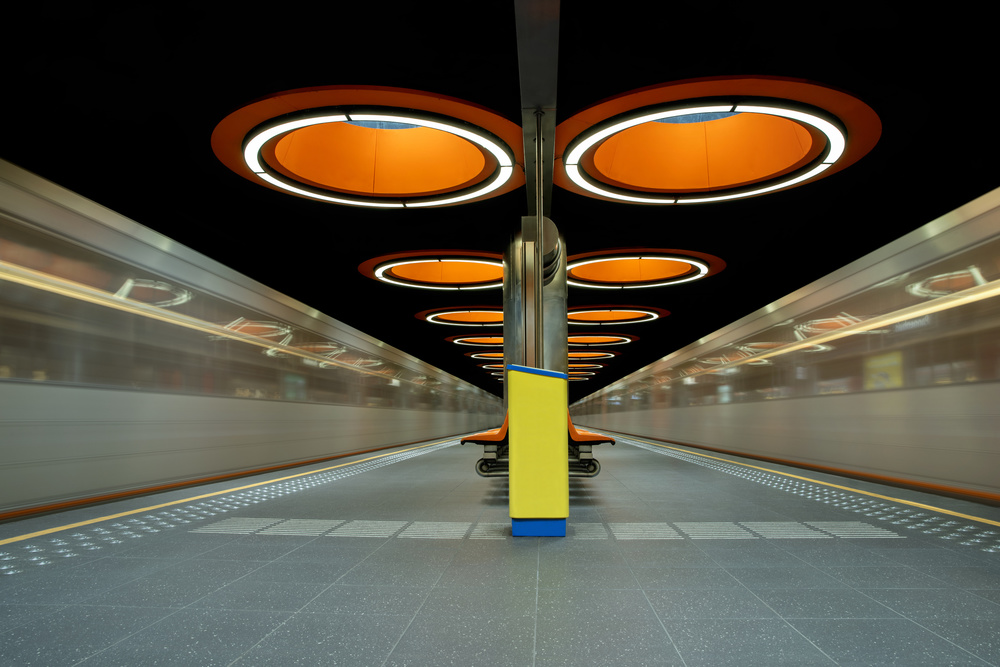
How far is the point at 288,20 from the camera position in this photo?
19.5ft

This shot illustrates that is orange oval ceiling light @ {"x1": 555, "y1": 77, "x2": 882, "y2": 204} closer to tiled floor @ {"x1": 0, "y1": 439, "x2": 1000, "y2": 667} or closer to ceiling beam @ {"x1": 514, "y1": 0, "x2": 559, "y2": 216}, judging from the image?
ceiling beam @ {"x1": 514, "y1": 0, "x2": 559, "y2": 216}

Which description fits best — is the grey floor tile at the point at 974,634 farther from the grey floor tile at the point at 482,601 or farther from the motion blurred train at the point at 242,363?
the motion blurred train at the point at 242,363

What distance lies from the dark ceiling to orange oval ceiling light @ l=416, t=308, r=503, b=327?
10976 mm

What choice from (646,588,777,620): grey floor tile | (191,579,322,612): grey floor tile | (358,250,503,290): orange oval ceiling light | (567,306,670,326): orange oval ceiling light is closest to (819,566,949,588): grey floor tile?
(646,588,777,620): grey floor tile

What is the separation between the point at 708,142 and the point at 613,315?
15.2 metres

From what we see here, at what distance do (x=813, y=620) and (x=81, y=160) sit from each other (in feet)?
34.9

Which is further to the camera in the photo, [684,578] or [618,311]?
[618,311]

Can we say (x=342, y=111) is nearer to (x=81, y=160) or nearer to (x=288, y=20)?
(x=288, y=20)

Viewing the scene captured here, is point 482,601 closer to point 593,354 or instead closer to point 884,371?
point 884,371

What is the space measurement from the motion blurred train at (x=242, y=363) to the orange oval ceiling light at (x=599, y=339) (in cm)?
1398

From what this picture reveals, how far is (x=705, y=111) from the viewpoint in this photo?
7.62m

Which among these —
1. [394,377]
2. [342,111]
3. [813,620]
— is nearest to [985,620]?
[813,620]

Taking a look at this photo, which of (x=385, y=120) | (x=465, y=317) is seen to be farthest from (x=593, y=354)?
(x=385, y=120)

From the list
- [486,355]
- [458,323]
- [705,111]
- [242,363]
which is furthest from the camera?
[486,355]
